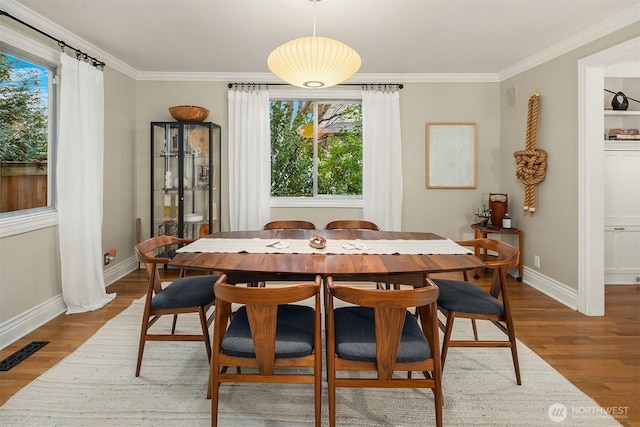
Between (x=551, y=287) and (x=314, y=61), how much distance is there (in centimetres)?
327

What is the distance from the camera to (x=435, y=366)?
159cm

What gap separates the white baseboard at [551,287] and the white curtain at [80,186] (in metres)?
4.37

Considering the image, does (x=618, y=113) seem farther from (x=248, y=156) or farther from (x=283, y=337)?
(x=283, y=337)

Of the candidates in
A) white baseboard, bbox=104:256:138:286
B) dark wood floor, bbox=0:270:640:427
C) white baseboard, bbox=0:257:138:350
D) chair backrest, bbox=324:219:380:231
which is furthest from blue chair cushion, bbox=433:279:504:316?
white baseboard, bbox=104:256:138:286

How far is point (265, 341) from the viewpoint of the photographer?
1.54 m

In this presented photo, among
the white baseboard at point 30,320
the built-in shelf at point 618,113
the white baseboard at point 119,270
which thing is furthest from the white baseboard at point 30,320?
the built-in shelf at point 618,113

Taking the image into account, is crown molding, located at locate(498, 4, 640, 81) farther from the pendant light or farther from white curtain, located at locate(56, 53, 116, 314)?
white curtain, located at locate(56, 53, 116, 314)

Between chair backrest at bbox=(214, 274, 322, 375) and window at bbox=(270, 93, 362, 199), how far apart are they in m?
3.20

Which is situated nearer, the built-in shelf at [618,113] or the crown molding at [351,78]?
the built-in shelf at [618,113]

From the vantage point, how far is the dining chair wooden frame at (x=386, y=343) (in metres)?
1.46

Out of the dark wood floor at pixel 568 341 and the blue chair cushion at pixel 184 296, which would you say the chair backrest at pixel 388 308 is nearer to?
the blue chair cushion at pixel 184 296

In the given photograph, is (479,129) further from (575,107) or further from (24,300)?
(24,300)

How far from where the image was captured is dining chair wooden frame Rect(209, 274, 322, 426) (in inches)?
58.5

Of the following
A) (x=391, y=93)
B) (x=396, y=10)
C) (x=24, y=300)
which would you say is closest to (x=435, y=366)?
(x=396, y=10)
